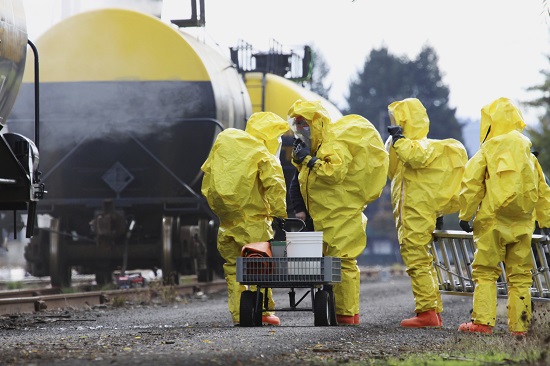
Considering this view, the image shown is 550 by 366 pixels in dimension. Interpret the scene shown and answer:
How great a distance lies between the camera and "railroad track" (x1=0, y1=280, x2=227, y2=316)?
12.2 meters

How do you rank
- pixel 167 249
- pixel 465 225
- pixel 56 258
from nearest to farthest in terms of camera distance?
pixel 465 225
pixel 167 249
pixel 56 258

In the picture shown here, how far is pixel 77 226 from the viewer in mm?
16156

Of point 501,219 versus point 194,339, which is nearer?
point 194,339

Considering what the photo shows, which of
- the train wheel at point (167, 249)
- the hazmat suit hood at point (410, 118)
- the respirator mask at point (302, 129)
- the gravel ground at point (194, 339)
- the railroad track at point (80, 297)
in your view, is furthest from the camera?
the train wheel at point (167, 249)

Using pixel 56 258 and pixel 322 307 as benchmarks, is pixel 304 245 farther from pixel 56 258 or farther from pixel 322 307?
pixel 56 258

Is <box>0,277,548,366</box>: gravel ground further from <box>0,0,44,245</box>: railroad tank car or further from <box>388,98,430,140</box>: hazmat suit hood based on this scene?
<box>388,98,430,140</box>: hazmat suit hood

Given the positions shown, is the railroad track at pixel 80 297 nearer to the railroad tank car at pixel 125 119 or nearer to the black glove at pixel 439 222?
the railroad tank car at pixel 125 119

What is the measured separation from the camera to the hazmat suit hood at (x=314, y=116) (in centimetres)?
966

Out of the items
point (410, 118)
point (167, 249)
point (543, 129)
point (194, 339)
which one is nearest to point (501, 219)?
point (410, 118)

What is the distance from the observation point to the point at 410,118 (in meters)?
10.3

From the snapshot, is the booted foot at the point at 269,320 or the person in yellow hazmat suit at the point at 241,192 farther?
the booted foot at the point at 269,320

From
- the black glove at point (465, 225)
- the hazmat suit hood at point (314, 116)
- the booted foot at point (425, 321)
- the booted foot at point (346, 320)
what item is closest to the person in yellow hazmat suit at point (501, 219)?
the black glove at point (465, 225)

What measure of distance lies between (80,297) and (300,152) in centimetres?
486

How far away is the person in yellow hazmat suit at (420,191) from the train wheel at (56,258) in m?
6.77
